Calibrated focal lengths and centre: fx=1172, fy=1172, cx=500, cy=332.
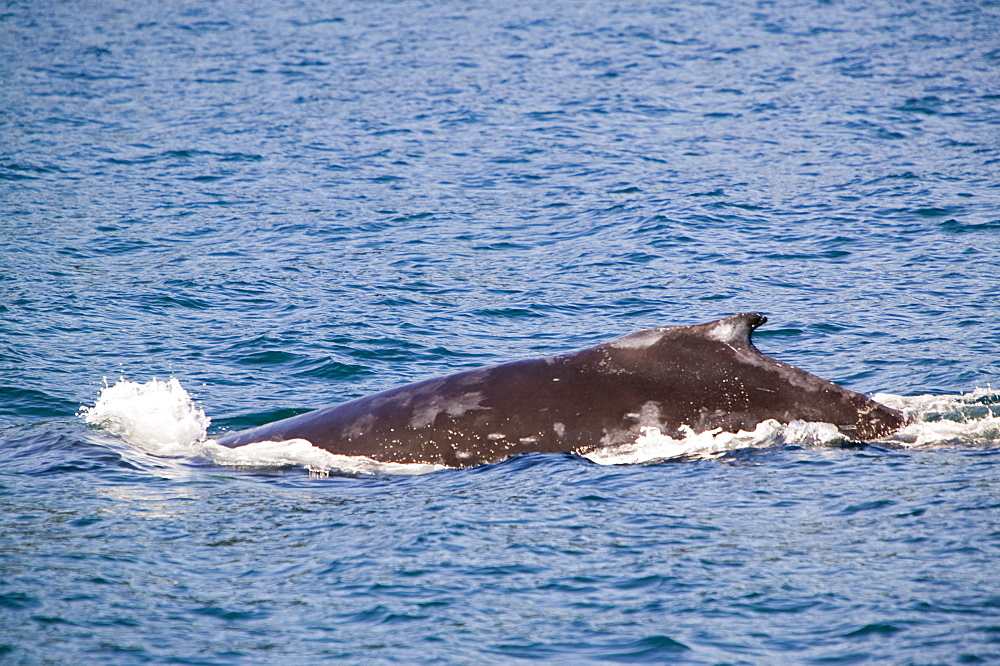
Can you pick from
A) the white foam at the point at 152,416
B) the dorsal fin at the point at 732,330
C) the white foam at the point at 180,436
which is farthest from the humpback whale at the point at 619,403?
the white foam at the point at 152,416

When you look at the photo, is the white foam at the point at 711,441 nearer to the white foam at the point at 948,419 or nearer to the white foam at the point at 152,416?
the white foam at the point at 948,419

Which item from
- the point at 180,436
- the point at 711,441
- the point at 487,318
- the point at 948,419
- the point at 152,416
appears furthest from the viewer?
the point at 487,318

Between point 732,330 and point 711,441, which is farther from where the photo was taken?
point 732,330

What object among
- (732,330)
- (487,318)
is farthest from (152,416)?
(732,330)

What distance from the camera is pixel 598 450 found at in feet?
30.4

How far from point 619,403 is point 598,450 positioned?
41 cm

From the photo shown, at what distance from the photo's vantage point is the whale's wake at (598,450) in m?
9.16

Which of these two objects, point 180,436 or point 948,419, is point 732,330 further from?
point 180,436

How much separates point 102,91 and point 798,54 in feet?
63.6

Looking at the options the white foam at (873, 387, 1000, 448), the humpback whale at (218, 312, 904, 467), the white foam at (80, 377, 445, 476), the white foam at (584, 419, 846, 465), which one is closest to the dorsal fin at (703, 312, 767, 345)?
the humpback whale at (218, 312, 904, 467)

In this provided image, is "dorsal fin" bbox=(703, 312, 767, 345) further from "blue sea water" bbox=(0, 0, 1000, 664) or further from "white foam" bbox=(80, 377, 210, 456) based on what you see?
"white foam" bbox=(80, 377, 210, 456)

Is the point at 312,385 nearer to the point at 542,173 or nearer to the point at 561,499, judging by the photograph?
the point at 561,499

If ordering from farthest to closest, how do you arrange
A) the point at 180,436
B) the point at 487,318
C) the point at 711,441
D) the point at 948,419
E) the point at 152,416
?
1. the point at 487,318
2. the point at 152,416
3. the point at 180,436
4. the point at 948,419
5. the point at 711,441

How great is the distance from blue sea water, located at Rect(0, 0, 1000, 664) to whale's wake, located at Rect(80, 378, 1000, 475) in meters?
0.05
